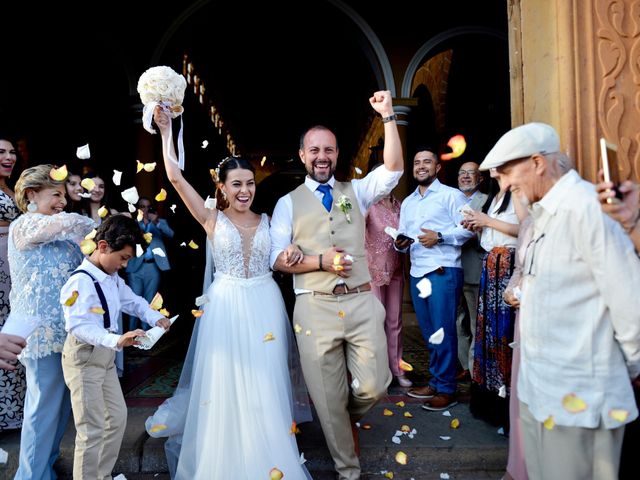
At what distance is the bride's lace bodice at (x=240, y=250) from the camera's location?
3346 millimetres

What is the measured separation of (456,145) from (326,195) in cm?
813

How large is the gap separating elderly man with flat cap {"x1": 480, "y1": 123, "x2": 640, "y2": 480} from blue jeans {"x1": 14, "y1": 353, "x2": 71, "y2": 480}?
2777mm

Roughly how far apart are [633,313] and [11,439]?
4.07 m

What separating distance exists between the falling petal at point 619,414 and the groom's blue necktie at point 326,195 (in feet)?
6.37

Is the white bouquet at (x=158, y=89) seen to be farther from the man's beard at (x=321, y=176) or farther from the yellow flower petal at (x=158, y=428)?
the yellow flower petal at (x=158, y=428)

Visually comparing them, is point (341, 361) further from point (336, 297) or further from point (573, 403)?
point (573, 403)

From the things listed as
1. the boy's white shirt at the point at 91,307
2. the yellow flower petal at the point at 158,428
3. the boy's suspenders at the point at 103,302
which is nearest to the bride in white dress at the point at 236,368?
the yellow flower petal at the point at 158,428

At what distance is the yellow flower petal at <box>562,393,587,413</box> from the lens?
6.12 ft

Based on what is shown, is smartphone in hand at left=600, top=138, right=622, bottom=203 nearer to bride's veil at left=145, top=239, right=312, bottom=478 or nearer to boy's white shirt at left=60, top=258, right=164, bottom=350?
bride's veil at left=145, top=239, right=312, bottom=478

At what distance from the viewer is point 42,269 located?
3.24 m

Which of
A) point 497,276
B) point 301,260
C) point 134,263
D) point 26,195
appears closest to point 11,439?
point 26,195

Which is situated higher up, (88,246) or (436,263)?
(88,246)

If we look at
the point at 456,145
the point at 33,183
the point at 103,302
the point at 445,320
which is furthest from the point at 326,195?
the point at 456,145

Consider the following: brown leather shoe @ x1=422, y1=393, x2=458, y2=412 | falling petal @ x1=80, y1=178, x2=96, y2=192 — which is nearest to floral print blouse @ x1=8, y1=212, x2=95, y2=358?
falling petal @ x1=80, y1=178, x2=96, y2=192
